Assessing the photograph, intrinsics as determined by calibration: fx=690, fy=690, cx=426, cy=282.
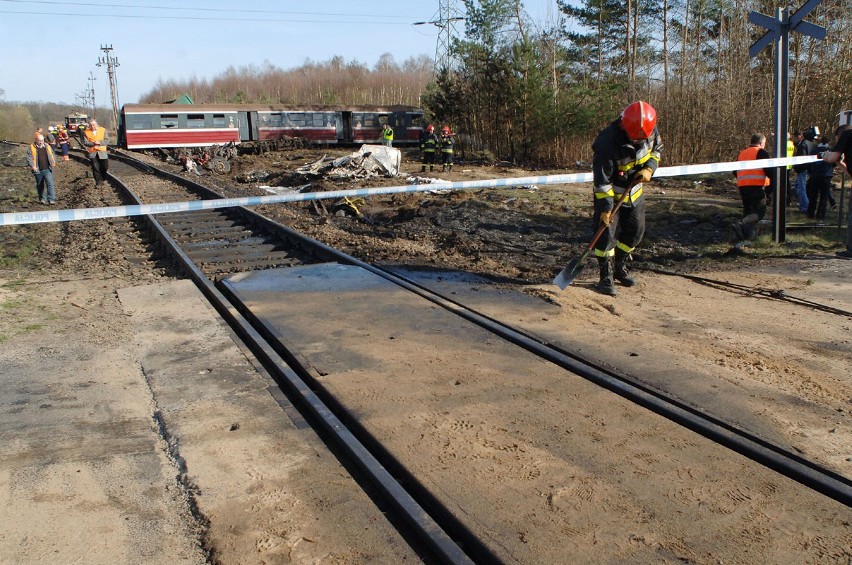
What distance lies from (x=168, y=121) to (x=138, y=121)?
1480mm

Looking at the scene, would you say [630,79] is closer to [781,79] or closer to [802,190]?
[802,190]

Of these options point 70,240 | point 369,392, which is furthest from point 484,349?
point 70,240

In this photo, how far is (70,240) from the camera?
11.1 meters

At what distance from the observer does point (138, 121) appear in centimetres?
3609

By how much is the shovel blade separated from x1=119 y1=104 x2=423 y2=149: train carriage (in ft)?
105

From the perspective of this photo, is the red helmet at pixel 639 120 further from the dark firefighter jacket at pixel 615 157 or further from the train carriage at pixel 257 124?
the train carriage at pixel 257 124

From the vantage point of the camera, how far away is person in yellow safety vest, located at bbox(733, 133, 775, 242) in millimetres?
9242

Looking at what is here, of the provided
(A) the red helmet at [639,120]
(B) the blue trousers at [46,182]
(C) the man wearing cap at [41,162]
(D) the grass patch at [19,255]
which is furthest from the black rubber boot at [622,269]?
(B) the blue trousers at [46,182]

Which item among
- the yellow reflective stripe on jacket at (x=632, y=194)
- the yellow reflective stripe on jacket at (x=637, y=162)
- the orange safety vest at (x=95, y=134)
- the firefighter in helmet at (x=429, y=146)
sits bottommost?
the yellow reflective stripe on jacket at (x=632, y=194)

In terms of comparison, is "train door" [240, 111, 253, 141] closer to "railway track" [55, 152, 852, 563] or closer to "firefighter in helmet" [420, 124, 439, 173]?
"firefighter in helmet" [420, 124, 439, 173]

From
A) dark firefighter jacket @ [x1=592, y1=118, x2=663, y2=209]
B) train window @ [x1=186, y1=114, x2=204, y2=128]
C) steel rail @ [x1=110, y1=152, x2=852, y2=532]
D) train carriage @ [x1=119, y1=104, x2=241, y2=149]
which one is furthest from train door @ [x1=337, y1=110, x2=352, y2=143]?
steel rail @ [x1=110, y1=152, x2=852, y2=532]

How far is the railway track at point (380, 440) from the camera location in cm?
291

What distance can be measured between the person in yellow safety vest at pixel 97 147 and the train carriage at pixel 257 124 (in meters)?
16.6

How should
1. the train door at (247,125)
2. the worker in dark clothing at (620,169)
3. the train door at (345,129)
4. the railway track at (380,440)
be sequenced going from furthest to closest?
the train door at (345,129)
the train door at (247,125)
the worker in dark clothing at (620,169)
the railway track at (380,440)
